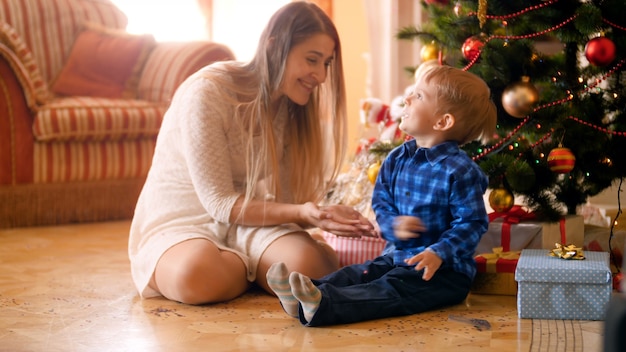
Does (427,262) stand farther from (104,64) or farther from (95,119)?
(104,64)

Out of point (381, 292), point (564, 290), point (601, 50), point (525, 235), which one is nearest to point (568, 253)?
point (564, 290)

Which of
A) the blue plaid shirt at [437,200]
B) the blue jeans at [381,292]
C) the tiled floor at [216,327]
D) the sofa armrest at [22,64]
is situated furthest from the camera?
the sofa armrest at [22,64]

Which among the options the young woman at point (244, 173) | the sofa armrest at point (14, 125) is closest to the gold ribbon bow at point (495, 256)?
the young woman at point (244, 173)

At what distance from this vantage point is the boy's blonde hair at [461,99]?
78.9 inches

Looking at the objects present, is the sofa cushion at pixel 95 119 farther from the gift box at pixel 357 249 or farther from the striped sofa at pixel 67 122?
the gift box at pixel 357 249

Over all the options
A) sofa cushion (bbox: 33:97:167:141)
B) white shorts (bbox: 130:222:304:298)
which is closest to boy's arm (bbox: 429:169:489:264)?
white shorts (bbox: 130:222:304:298)

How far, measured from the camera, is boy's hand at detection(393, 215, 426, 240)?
1911 millimetres

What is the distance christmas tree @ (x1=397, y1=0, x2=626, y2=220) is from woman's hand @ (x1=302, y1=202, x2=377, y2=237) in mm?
474

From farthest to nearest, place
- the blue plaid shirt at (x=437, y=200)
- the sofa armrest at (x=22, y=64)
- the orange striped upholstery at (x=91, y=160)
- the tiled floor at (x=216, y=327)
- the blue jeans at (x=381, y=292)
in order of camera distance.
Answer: the orange striped upholstery at (x=91, y=160), the sofa armrest at (x=22, y=64), the blue plaid shirt at (x=437, y=200), the blue jeans at (x=381, y=292), the tiled floor at (x=216, y=327)

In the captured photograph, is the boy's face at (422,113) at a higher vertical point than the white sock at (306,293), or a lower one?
higher

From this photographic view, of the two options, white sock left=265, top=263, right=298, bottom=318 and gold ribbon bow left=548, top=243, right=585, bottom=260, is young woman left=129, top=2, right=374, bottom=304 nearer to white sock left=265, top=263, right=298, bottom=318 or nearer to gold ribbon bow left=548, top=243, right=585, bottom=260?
white sock left=265, top=263, right=298, bottom=318

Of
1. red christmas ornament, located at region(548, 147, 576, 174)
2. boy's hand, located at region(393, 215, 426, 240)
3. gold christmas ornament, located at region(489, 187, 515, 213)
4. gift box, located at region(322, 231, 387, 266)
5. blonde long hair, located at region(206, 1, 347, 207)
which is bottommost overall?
gift box, located at region(322, 231, 387, 266)

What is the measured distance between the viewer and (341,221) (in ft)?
6.47

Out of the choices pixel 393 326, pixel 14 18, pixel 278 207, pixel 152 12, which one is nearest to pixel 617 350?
pixel 393 326
